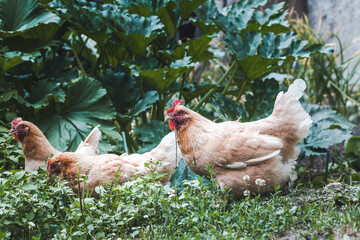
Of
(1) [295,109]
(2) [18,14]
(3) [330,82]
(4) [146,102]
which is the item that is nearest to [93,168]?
(4) [146,102]

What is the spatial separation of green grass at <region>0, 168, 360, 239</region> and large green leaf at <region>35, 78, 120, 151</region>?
1161 mm

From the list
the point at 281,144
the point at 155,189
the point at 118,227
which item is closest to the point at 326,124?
the point at 281,144

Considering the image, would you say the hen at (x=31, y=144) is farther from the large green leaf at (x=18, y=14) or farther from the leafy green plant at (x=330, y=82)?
the leafy green plant at (x=330, y=82)

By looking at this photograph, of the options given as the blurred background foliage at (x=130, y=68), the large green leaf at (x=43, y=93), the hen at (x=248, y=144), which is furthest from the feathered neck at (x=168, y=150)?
the large green leaf at (x=43, y=93)

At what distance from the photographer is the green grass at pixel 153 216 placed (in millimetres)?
1980

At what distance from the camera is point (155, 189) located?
2.25 metres

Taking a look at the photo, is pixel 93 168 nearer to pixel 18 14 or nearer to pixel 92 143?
pixel 92 143

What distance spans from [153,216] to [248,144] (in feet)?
2.88

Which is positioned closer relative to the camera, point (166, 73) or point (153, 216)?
point (153, 216)

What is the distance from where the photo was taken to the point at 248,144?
2.63 meters

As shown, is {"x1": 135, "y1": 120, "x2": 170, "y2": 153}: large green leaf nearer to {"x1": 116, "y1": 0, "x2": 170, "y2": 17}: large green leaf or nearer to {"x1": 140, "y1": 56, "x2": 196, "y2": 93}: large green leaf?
{"x1": 140, "y1": 56, "x2": 196, "y2": 93}: large green leaf

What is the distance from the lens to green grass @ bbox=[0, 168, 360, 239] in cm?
198

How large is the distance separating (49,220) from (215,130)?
4.31 ft

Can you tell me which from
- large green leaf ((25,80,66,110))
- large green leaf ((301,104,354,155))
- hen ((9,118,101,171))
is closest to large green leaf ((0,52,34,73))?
large green leaf ((25,80,66,110))
